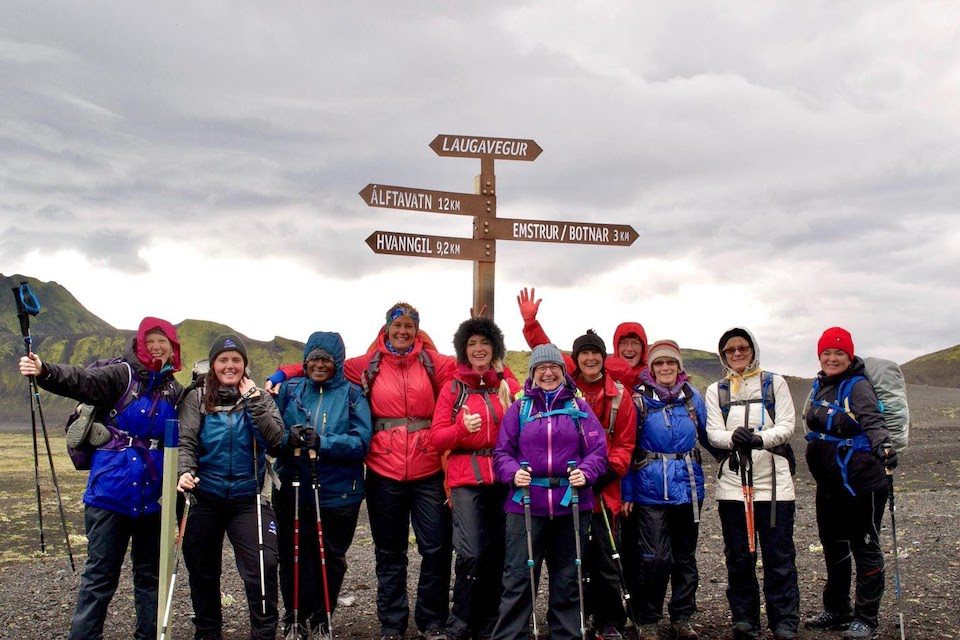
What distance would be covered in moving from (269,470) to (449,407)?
163 centimetres

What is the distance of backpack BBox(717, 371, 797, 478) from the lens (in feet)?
23.7

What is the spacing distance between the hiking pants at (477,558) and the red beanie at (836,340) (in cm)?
325

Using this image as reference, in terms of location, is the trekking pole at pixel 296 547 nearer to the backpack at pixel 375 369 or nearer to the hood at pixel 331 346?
the hood at pixel 331 346

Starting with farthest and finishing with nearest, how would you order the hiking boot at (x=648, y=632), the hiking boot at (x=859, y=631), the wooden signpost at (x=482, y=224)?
1. the wooden signpost at (x=482, y=224)
2. the hiking boot at (x=859, y=631)
3. the hiking boot at (x=648, y=632)

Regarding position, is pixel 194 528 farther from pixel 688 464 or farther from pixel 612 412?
pixel 688 464

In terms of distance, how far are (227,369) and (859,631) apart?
6200mm

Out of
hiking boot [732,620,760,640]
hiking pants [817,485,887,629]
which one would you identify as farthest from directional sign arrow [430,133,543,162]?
hiking boot [732,620,760,640]

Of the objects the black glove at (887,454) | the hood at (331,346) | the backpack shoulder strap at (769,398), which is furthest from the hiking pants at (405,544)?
the black glove at (887,454)

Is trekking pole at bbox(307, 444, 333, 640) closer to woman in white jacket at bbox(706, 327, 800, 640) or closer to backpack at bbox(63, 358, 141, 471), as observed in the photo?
backpack at bbox(63, 358, 141, 471)

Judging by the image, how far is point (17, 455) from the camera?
3866 centimetres

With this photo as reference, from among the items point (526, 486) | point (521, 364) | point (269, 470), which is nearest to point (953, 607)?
point (526, 486)

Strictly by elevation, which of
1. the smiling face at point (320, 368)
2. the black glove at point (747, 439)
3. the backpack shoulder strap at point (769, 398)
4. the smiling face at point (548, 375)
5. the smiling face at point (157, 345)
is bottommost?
the black glove at point (747, 439)

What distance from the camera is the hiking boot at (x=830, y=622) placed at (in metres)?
7.90

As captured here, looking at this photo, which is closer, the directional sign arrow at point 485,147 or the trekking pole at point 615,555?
the trekking pole at point 615,555
